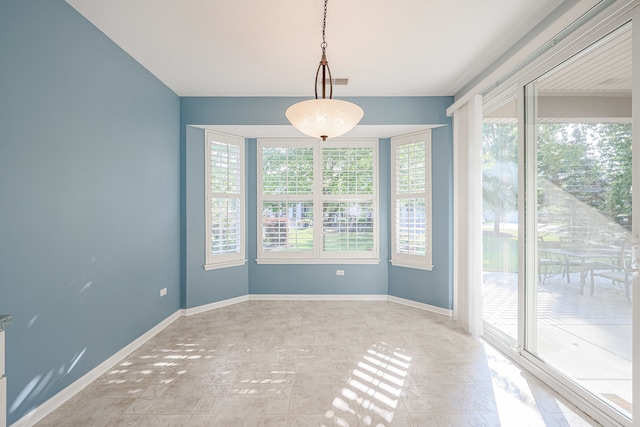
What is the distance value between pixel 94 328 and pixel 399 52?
358 cm

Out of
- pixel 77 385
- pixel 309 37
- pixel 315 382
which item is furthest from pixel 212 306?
pixel 309 37

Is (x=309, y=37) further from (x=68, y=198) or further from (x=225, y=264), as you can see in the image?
(x=225, y=264)

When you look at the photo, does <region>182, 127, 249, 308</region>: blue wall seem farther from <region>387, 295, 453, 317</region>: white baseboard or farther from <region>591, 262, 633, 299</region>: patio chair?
<region>591, 262, 633, 299</region>: patio chair

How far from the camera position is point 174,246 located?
3600 mm

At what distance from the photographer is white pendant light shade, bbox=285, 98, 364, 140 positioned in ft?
5.85

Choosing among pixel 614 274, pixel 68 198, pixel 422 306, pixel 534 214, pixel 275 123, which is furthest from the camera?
pixel 422 306

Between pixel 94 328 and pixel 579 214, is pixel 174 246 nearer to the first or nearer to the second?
pixel 94 328

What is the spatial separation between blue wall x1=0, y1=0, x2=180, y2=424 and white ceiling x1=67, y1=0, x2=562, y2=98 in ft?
1.24

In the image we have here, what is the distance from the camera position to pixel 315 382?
223 cm

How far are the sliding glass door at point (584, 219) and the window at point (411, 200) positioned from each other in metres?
1.49

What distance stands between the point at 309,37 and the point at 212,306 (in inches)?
137

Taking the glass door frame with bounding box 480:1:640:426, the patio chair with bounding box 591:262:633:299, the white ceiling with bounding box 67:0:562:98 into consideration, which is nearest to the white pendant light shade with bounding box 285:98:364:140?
the white ceiling with bounding box 67:0:562:98

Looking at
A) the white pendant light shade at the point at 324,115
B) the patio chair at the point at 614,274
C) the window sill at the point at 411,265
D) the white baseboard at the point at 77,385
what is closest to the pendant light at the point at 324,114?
the white pendant light shade at the point at 324,115

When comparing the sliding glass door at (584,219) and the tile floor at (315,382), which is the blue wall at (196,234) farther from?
the sliding glass door at (584,219)
